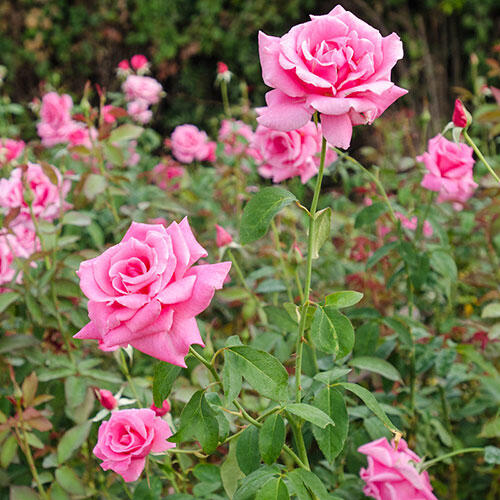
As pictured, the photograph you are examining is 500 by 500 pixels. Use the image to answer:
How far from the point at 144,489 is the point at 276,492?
332mm

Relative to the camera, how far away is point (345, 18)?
2.57ft

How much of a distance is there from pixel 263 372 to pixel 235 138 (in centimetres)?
162

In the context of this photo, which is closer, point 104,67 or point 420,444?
point 420,444

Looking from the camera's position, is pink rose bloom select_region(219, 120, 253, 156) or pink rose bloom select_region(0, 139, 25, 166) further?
pink rose bloom select_region(219, 120, 253, 156)

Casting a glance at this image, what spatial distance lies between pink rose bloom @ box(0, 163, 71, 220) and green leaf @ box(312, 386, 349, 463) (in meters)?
0.73

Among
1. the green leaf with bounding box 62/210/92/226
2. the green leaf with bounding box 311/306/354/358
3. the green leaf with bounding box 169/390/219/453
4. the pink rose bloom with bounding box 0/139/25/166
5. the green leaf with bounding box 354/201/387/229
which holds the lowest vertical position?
the pink rose bloom with bounding box 0/139/25/166

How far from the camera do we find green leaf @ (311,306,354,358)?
2.55ft

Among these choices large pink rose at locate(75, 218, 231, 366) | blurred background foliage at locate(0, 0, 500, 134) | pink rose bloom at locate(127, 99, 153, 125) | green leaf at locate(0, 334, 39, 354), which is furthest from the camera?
blurred background foliage at locate(0, 0, 500, 134)

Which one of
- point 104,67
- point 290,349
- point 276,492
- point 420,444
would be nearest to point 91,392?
point 290,349

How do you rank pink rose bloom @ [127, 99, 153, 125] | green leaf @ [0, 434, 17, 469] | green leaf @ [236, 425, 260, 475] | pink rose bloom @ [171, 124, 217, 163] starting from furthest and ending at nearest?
pink rose bloom @ [171, 124, 217, 163] → pink rose bloom @ [127, 99, 153, 125] → green leaf @ [0, 434, 17, 469] → green leaf @ [236, 425, 260, 475]

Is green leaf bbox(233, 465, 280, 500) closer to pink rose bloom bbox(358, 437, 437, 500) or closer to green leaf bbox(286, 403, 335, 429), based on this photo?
green leaf bbox(286, 403, 335, 429)

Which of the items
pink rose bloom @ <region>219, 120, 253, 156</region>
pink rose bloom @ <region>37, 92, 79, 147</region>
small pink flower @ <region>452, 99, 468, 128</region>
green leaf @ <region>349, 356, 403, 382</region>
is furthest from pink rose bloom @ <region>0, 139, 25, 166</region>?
small pink flower @ <region>452, 99, 468, 128</region>

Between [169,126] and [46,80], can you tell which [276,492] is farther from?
[46,80]

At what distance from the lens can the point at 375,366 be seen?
1149 millimetres
